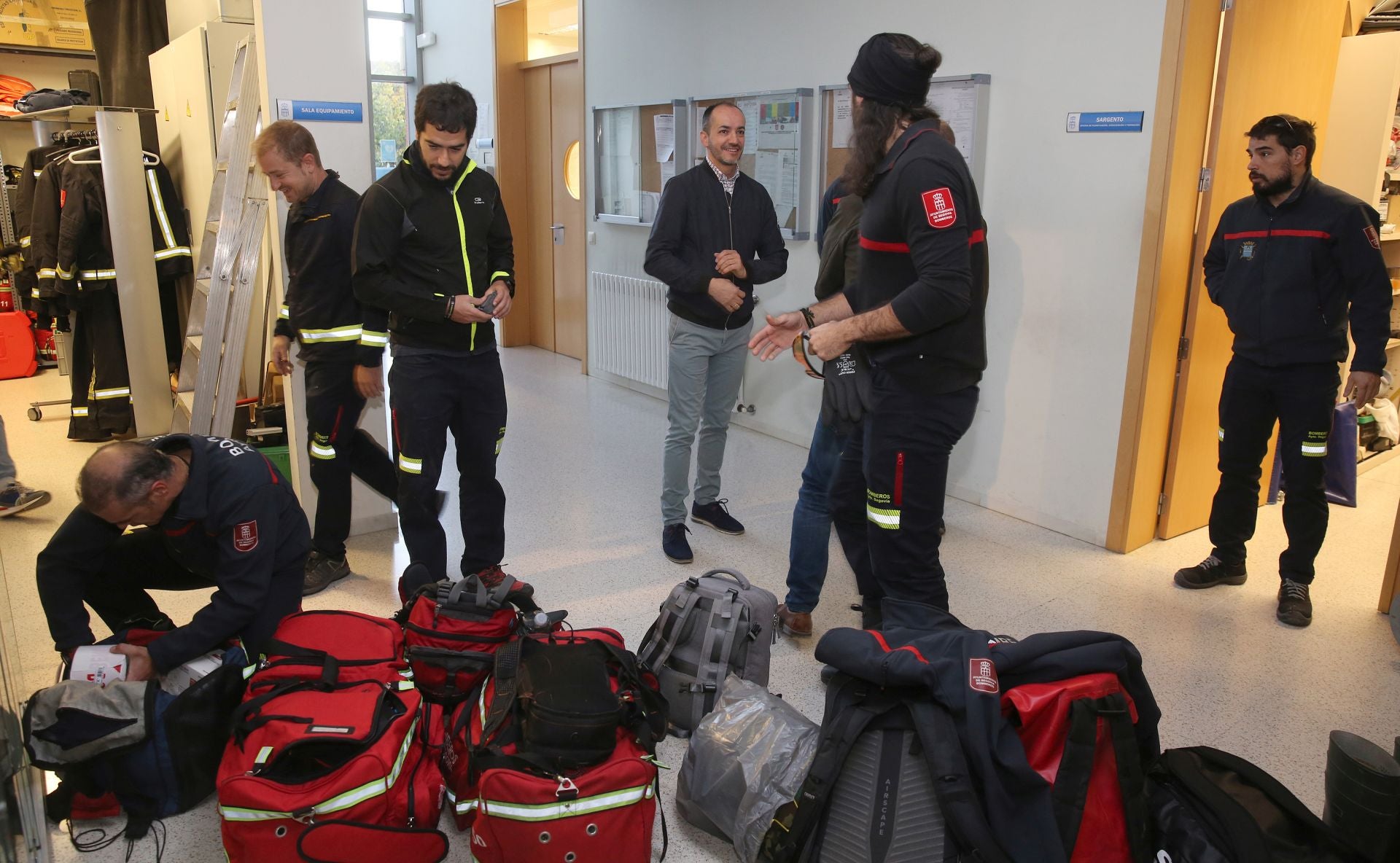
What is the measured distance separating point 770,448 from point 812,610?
2.14m

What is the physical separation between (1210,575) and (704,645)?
2147 millimetres

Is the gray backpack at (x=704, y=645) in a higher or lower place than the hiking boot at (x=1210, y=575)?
higher

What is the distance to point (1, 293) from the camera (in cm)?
708

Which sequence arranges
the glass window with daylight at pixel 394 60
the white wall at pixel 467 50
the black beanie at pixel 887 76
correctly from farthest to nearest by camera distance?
1. the glass window with daylight at pixel 394 60
2. the white wall at pixel 467 50
3. the black beanie at pixel 887 76

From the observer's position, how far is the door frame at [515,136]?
746 cm

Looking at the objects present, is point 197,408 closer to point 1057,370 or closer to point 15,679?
point 15,679

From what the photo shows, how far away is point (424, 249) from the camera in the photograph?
3059mm

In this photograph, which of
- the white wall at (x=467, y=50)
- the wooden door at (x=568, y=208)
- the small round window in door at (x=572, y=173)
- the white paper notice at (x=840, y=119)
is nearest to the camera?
the white paper notice at (x=840, y=119)

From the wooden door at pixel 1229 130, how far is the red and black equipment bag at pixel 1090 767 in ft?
7.73

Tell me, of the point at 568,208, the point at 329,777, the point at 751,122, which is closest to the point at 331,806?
the point at 329,777

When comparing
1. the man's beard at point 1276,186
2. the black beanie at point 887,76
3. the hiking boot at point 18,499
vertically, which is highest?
the black beanie at point 887,76

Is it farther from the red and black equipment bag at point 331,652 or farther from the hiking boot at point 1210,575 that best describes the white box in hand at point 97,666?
the hiking boot at point 1210,575

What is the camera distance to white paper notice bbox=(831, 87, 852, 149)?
4.78 meters

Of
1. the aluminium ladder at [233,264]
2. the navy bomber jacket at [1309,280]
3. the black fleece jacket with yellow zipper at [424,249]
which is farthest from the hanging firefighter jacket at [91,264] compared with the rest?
the navy bomber jacket at [1309,280]
